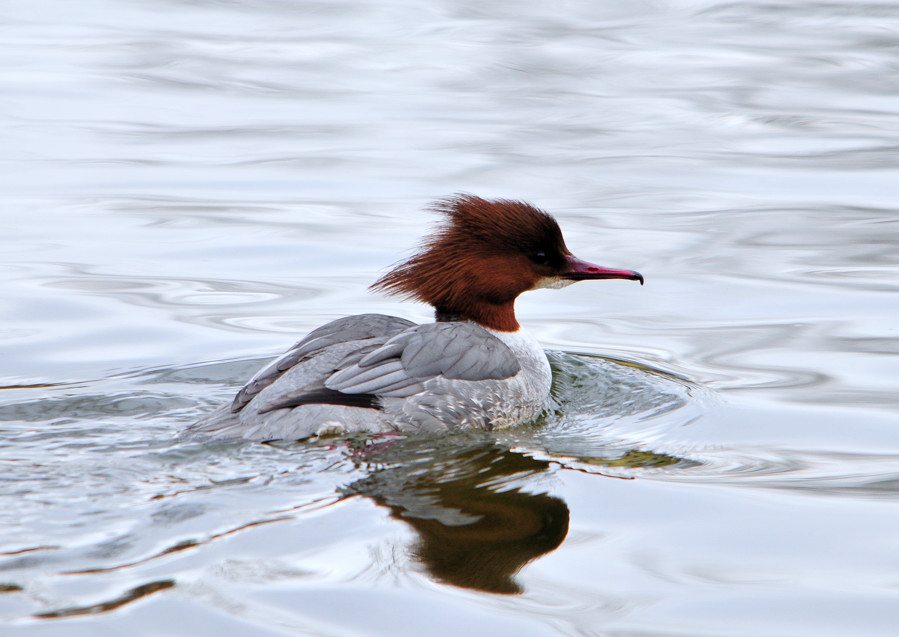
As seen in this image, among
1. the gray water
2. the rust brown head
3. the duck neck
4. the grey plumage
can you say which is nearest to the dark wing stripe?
the grey plumage

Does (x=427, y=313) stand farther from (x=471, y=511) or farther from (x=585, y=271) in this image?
(x=471, y=511)

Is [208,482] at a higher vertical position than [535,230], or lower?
lower

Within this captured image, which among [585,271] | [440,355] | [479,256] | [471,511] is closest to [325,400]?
[440,355]

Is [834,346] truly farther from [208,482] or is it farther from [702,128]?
[702,128]

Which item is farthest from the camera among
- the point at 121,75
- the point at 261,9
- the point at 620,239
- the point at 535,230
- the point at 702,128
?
the point at 261,9

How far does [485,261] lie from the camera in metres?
6.34

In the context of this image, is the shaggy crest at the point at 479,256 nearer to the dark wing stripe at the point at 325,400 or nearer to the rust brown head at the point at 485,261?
the rust brown head at the point at 485,261

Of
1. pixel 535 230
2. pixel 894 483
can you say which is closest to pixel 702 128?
pixel 535 230

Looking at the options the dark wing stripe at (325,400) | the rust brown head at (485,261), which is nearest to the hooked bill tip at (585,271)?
A: the rust brown head at (485,261)

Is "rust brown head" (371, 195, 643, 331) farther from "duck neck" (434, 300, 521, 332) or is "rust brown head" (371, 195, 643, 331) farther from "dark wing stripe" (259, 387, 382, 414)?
"dark wing stripe" (259, 387, 382, 414)

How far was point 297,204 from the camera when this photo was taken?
9.77m

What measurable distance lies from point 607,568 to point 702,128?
333 inches

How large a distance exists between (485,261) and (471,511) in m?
1.86

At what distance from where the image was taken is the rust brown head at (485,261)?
6.32 meters
